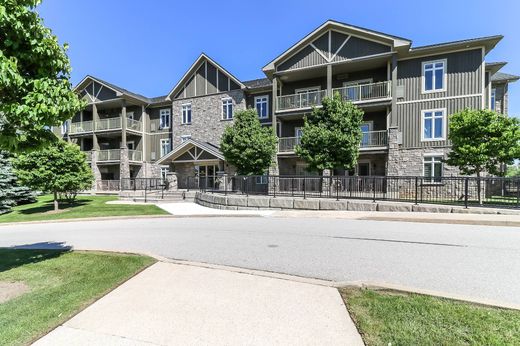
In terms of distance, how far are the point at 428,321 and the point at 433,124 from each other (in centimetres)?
1956

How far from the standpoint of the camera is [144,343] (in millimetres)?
3004

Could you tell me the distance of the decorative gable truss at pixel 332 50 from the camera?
64.3ft

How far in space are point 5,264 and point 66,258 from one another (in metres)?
1.32

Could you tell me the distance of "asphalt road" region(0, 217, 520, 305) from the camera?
15.6ft

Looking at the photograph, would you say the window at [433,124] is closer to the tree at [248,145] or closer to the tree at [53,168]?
the tree at [248,145]

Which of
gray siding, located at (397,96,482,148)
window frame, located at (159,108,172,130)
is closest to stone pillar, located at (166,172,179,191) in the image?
window frame, located at (159,108,172,130)

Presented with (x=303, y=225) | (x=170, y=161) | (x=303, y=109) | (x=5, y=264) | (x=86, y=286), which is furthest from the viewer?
(x=170, y=161)

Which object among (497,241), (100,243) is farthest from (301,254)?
(100,243)

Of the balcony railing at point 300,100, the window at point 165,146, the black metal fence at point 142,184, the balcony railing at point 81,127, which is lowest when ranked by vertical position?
the black metal fence at point 142,184

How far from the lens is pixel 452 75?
18344mm

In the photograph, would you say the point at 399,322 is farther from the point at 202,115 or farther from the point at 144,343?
Answer: the point at 202,115

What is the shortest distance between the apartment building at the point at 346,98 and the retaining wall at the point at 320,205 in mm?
4865

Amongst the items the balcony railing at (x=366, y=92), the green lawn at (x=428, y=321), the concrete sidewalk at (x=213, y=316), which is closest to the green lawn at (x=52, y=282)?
the concrete sidewalk at (x=213, y=316)

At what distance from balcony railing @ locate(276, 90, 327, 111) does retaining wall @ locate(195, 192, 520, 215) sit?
10060 mm
